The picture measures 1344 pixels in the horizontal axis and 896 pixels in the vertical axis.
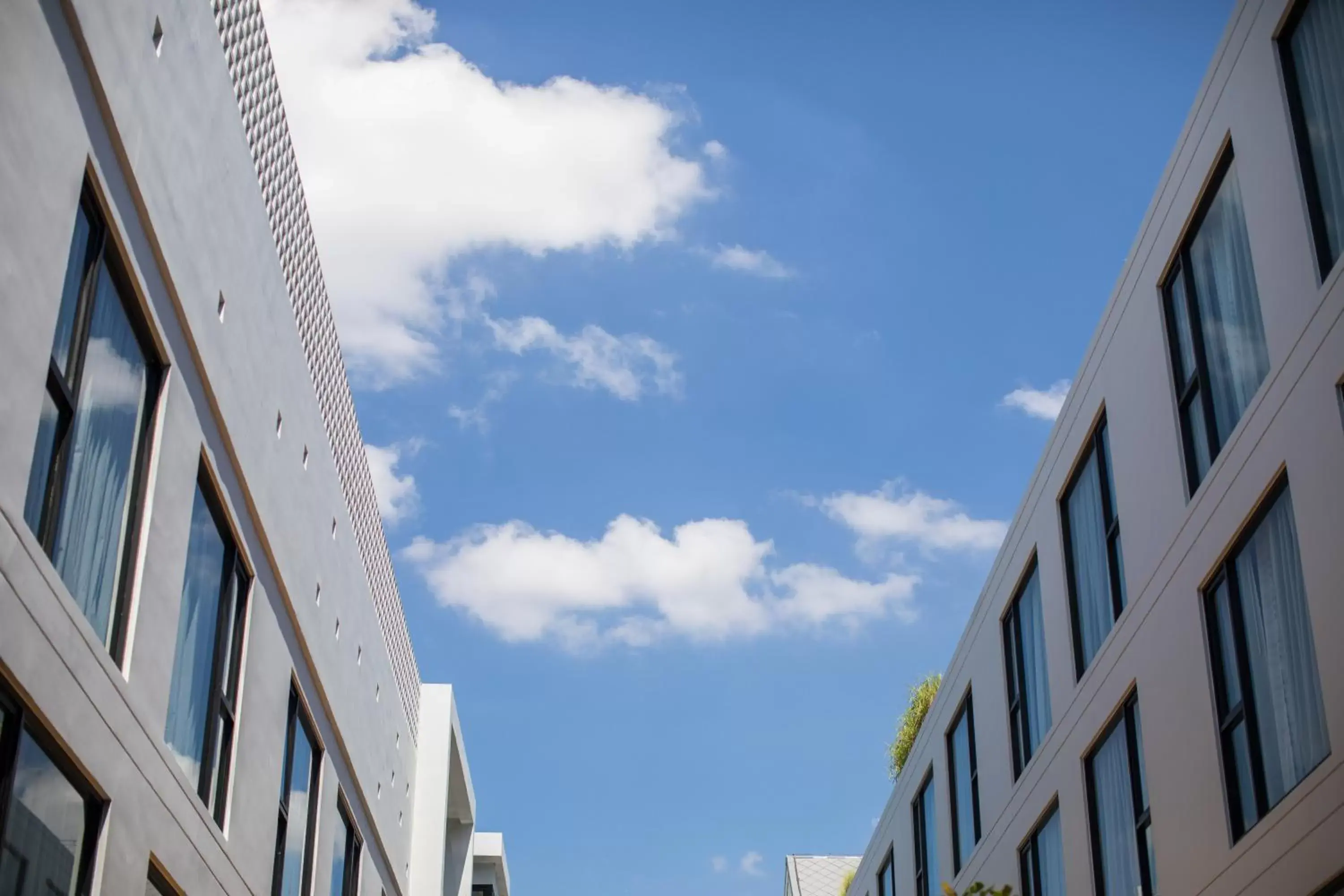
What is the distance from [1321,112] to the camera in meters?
10.5

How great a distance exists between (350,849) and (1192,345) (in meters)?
12.6

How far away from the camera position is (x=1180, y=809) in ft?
41.2

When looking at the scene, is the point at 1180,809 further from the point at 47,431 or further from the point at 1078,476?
the point at 47,431

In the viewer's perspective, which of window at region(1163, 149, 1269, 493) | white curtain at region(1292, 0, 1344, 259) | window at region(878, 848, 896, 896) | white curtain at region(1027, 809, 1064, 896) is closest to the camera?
white curtain at region(1292, 0, 1344, 259)

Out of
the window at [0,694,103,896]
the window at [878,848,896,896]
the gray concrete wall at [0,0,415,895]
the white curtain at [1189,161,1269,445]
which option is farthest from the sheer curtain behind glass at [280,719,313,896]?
the window at [878,848,896,896]

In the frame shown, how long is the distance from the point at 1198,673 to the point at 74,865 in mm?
8497

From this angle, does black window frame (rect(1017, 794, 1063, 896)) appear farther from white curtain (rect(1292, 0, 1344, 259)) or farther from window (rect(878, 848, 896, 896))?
window (rect(878, 848, 896, 896))

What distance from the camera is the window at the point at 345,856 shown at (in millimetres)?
18656

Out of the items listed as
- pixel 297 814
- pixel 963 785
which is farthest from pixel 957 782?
pixel 297 814

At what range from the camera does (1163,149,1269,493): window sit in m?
11.8

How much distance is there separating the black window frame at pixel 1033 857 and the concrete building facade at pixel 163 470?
8.14 metres

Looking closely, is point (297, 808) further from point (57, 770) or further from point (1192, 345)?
point (1192, 345)

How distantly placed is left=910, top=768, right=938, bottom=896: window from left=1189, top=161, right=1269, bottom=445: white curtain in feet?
40.5

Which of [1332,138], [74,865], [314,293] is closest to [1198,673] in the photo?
[1332,138]
